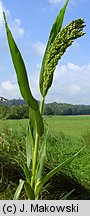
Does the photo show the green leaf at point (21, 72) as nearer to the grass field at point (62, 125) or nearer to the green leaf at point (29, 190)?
the green leaf at point (29, 190)

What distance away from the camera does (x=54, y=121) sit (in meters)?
3.26

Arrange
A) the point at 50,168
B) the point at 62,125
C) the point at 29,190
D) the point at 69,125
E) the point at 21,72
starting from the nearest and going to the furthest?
the point at 21,72, the point at 29,190, the point at 50,168, the point at 62,125, the point at 69,125

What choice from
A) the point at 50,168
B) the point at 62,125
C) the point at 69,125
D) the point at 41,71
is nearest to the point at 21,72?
the point at 41,71

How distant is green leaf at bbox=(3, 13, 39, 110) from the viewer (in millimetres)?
1018

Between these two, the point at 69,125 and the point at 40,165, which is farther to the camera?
the point at 69,125

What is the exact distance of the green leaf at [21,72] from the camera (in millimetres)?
1018

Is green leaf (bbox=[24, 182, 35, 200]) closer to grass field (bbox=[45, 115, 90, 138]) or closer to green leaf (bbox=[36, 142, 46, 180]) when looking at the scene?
green leaf (bbox=[36, 142, 46, 180])

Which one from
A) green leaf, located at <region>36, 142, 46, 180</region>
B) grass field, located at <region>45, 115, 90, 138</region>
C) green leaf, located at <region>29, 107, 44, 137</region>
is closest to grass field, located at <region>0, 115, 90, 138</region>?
grass field, located at <region>45, 115, 90, 138</region>

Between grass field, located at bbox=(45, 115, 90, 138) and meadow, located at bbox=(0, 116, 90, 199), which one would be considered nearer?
meadow, located at bbox=(0, 116, 90, 199)

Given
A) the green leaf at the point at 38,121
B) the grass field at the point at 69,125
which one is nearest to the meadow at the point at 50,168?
the grass field at the point at 69,125

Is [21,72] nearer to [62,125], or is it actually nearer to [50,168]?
[50,168]

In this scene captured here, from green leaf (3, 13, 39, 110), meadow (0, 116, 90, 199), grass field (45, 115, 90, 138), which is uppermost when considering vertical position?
green leaf (3, 13, 39, 110)

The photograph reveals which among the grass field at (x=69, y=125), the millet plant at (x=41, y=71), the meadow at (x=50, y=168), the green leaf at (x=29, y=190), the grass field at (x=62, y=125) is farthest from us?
the grass field at (x=69, y=125)

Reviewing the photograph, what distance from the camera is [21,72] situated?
1039 mm
